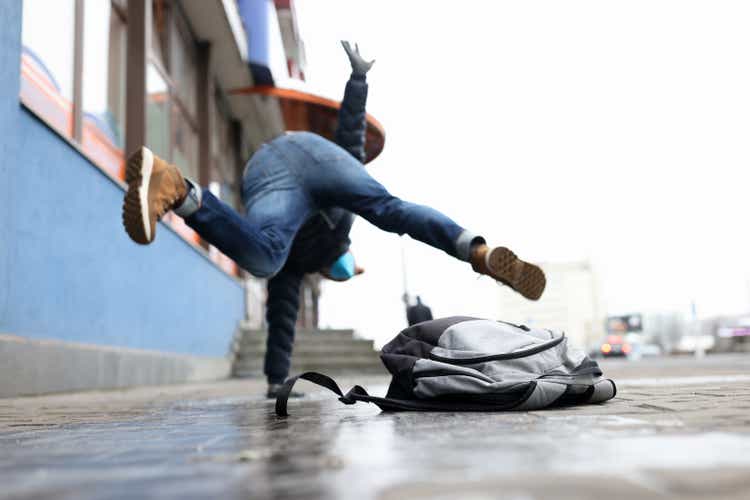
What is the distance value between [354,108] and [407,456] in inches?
99.3

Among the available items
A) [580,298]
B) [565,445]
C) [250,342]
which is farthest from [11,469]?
[580,298]

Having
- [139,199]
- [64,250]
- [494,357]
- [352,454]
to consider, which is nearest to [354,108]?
[139,199]

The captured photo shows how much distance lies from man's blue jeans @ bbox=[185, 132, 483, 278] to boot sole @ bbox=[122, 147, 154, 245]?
19 centimetres

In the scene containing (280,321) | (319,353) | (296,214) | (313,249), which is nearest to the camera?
(296,214)

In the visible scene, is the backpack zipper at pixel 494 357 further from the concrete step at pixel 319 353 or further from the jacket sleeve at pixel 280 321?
the concrete step at pixel 319 353

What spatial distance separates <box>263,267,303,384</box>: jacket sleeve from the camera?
3.66 metres

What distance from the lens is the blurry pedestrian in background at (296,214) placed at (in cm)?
268

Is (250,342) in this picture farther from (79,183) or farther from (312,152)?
(312,152)

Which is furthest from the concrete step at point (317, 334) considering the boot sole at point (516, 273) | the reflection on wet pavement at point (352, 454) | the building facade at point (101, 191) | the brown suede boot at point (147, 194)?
the reflection on wet pavement at point (352, 454)

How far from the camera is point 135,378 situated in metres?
5.62

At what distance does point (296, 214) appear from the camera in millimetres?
3094

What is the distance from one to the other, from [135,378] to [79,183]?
1689mm

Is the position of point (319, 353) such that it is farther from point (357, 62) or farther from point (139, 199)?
point (139, 199)

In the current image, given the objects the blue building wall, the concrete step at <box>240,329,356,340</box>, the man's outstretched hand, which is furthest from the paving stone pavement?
the concrete step at <box>240,329,356,340</box>
